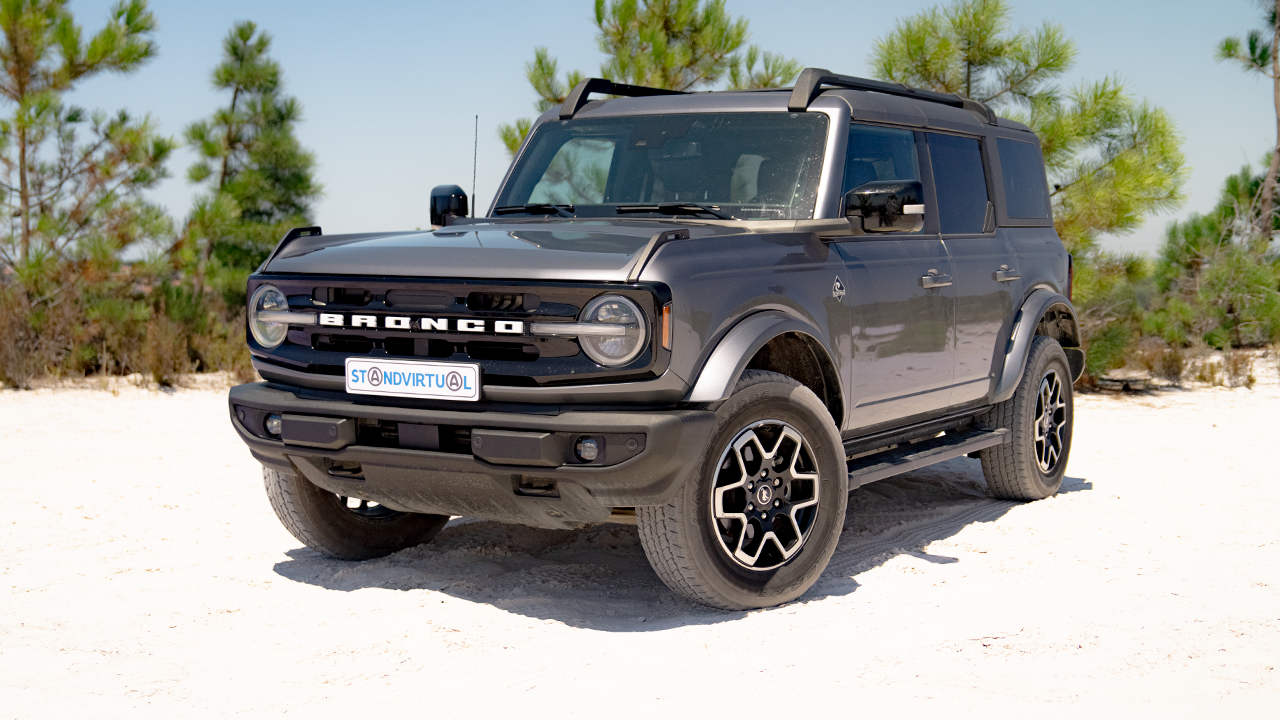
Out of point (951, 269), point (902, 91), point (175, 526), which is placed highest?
point (902, 91)

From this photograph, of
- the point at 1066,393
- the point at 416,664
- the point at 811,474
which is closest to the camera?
the point at 416,664

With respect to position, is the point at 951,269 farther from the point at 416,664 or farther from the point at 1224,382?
the point at 1224,382

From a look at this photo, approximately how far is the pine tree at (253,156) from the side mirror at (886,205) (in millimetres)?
11351

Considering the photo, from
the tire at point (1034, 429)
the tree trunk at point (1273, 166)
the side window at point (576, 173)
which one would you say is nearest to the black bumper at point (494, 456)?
the side window at point (576, 173)

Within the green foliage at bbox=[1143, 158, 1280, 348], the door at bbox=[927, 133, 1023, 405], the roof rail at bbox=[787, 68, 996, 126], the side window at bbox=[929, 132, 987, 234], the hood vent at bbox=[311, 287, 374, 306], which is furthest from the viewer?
the green foliage at bbox=[1143, 158, 1280, 348]

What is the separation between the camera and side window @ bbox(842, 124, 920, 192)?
508 centimetres

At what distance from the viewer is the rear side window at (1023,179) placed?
6527 millimetres

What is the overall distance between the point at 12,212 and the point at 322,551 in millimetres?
9814

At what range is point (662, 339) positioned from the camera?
149 inches

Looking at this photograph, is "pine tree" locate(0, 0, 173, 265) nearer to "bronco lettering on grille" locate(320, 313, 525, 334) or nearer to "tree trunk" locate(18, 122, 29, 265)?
"tree trunk" locate(18, 122, 29, 265)

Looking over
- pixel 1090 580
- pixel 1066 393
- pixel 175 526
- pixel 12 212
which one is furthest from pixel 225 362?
pixel 1090 580

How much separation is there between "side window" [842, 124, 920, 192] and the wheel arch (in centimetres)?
81

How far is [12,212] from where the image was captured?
12867mm

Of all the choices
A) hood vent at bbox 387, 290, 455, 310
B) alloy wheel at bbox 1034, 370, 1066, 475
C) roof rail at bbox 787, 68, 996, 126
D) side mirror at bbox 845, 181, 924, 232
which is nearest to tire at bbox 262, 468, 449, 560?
hood vent at bbox 387, 290, 455, 310
